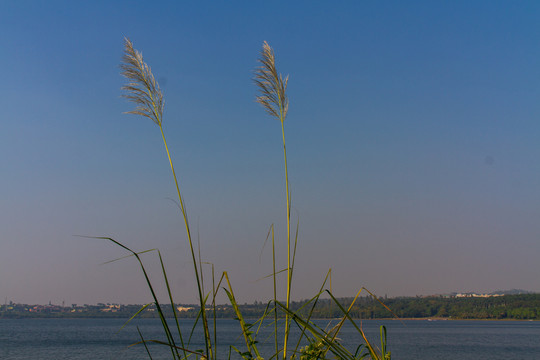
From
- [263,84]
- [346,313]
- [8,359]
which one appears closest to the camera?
[346,313]

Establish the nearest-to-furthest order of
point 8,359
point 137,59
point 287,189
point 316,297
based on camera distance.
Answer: point 316,297 < point 287,189 < point 137,59 < point 8,359

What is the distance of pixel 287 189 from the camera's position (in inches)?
104

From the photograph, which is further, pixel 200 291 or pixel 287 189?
pixel 287 189

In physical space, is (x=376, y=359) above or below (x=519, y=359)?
above

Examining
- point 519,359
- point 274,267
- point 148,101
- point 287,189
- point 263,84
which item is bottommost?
point 519,359

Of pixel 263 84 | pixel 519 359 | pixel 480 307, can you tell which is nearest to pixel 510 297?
pixel 480 307

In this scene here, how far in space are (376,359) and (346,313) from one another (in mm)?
298

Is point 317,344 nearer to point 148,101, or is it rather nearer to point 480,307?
point 148,101

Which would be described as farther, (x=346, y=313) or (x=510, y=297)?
(x=510, y=297)

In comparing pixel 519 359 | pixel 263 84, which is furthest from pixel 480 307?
pixel 263 84

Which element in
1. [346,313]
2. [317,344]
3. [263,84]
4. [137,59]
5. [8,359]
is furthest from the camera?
[8,359]

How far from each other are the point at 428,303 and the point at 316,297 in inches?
5805

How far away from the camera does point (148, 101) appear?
2.80 m

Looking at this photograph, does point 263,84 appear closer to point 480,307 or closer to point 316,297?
point 316,297
